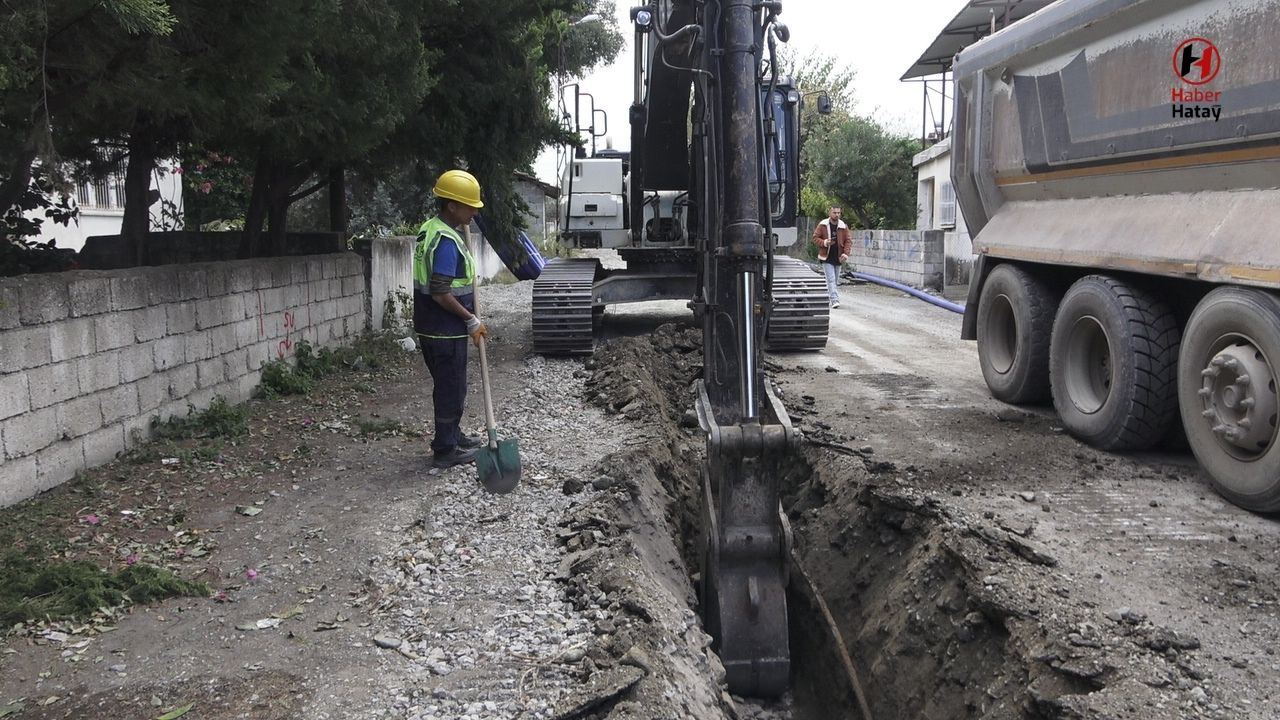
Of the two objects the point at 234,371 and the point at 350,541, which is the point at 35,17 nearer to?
the point at 350,541

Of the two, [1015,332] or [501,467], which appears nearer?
[501,467]

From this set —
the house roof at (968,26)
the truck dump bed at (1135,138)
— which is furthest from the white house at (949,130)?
the truck dump bed at (1135,138)

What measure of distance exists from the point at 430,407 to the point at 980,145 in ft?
17.1

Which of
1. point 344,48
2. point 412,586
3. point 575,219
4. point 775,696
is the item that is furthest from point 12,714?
point 575,219

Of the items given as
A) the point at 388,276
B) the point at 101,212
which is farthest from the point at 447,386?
the point at 101,212

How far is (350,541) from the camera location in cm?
497

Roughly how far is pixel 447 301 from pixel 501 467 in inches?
47.7

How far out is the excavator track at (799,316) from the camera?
36.1 ft

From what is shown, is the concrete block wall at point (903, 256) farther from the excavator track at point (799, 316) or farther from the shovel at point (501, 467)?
the shovel at point (501, 467)

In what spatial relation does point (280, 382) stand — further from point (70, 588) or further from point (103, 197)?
point (103, 197)

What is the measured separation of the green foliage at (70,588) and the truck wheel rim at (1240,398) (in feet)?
16.7

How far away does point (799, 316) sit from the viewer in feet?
36.1

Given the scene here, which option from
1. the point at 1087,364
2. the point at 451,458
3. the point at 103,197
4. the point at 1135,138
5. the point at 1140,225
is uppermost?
→ the point at 103,197

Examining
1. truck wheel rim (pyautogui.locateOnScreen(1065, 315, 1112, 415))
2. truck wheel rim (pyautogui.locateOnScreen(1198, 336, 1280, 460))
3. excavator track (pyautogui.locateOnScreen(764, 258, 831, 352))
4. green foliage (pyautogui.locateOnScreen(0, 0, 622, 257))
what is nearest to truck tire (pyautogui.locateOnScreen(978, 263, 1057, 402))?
truck wheel rim (pyautogui.locateOnScreen(1065, 315, 1112, 415))
